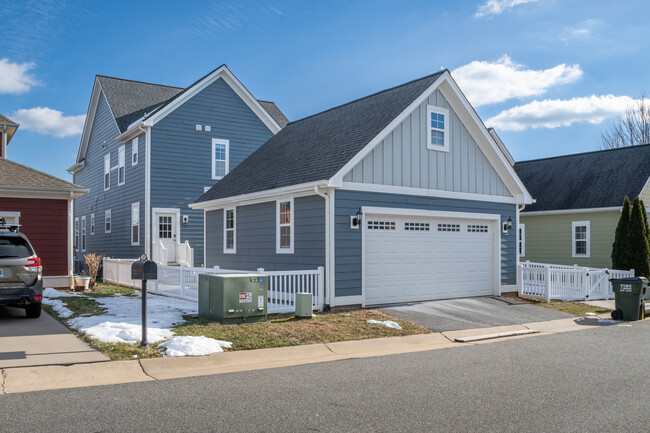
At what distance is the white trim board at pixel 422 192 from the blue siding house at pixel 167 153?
1041 cm

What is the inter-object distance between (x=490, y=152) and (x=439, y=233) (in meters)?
3.23

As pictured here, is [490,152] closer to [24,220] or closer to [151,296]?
[151,296]

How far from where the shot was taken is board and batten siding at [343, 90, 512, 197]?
1467 cm

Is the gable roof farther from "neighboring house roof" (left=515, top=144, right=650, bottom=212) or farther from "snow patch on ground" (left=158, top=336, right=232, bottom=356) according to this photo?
"snow patch on ground" (left=158, top=336, right=232, bottom=356)

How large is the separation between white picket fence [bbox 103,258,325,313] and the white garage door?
1.57 metres

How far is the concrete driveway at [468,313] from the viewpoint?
12.8 metres

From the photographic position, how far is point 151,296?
16312 mm

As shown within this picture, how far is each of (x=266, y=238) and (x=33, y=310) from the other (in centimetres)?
626

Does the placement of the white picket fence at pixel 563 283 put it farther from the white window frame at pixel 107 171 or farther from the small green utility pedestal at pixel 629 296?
the white window frame at pixel 107 171

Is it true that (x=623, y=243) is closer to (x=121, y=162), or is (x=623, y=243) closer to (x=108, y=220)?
(x=121, y=162)

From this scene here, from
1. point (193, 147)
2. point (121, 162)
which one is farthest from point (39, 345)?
point (121, 162)

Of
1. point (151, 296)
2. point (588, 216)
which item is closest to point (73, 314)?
point (151, 296)

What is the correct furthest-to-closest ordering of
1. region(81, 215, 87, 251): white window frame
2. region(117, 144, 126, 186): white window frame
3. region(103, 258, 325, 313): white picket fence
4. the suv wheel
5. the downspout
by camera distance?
region(81, 215, 87, 251): white window frame < region(117, 144, 126, 186): white window frame < the downspout < region(103, 258, 325, 313): white picket fence < the suv wheel

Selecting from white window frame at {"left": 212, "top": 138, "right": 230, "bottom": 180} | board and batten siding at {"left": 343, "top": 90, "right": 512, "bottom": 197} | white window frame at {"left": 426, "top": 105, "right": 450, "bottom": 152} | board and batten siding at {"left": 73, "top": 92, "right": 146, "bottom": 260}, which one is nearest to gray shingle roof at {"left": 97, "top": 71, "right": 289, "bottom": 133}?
board and batten siding at {"left": 73, "top": 92, "right": 146, "bottom": 260}
